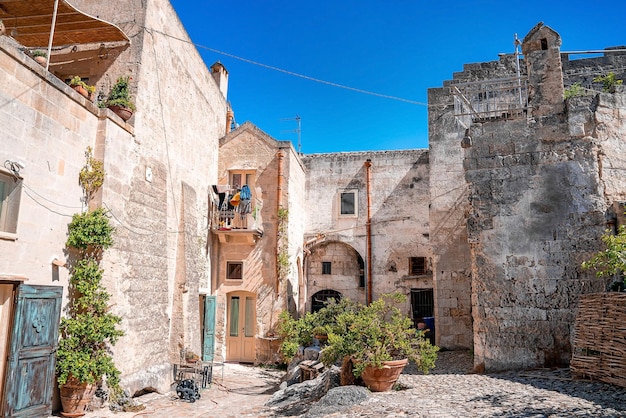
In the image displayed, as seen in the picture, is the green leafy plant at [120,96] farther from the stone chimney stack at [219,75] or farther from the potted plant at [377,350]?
the stone chimney stack at [219,75]

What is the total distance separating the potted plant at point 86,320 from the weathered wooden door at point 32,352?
0.35 meters

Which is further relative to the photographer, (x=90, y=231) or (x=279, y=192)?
(x=279, y=192)

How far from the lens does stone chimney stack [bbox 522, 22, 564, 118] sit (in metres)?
9.21

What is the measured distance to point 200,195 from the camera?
14.4 m

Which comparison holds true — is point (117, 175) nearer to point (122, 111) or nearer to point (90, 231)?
point (122, 111)

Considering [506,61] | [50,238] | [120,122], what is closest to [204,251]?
[120,122]

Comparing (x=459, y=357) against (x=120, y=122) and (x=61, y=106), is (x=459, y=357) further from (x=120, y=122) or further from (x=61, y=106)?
(x=61, y=106)

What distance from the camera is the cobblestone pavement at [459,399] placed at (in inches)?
231

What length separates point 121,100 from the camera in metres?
9.84

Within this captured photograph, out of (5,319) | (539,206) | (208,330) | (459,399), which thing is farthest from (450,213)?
(5,319)

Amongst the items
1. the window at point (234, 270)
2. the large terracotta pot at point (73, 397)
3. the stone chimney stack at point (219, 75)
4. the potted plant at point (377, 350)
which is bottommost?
the large terracotta pot at point (73, 397)

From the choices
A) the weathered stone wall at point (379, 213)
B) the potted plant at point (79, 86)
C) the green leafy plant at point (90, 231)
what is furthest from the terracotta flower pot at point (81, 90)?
the weathered stone wall at point (379, 213)

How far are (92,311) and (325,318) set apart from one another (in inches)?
248

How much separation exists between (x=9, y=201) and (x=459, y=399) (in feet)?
25.1
